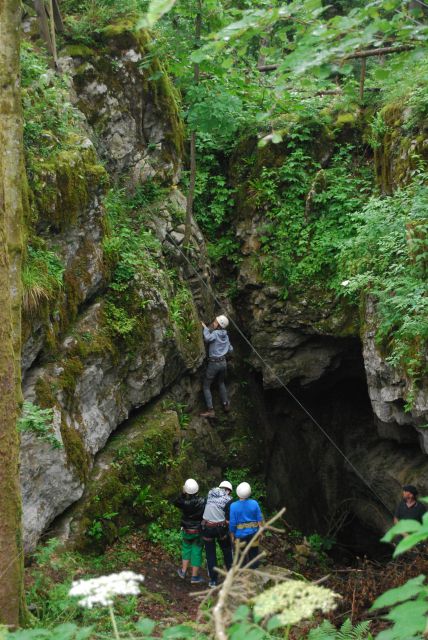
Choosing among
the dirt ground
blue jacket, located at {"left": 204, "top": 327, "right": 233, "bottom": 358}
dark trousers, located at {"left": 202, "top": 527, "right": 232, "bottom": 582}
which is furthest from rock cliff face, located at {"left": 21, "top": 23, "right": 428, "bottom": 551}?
dark trousers, located at {"left": 202, "top": 527, "right": 232, "bottom": 582}

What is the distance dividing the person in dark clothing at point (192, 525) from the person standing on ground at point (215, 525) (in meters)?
0.15

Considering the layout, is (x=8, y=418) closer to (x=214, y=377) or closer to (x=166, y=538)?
(x=166, y=538)

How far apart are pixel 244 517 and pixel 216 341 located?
4185 millimetres

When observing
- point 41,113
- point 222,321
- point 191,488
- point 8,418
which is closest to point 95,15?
point 41,113

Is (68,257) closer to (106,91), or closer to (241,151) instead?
(106,91)

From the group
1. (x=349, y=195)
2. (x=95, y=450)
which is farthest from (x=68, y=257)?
(x=349, y=195)

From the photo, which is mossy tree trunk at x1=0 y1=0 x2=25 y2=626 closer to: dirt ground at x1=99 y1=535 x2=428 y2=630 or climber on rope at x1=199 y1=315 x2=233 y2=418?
dirt ground at x1=99 y1=535 x2=428 y2=630

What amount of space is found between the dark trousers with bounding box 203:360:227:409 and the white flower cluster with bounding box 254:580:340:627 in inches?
358

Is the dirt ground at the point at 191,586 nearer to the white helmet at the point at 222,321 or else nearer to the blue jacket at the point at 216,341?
the blue jacket at the point at 216,341

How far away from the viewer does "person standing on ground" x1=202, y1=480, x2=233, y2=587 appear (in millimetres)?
8070

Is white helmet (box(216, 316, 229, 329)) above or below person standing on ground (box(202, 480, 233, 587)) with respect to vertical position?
above

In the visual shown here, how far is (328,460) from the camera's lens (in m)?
13.4

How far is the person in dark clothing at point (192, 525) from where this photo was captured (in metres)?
8.27

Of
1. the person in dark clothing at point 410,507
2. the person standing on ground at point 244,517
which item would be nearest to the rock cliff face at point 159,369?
the person in dark clothing at point 410,507
